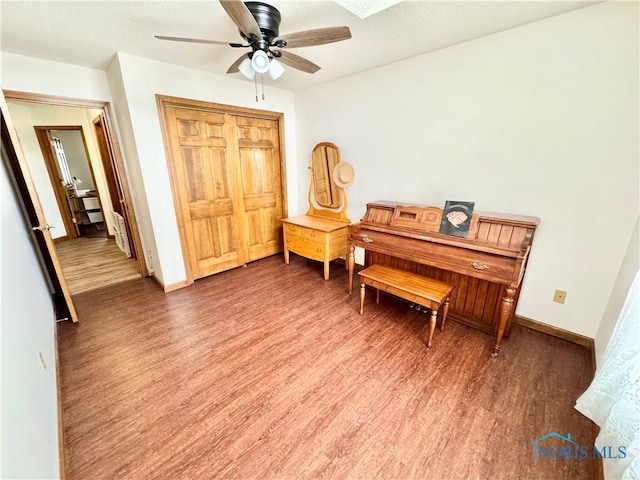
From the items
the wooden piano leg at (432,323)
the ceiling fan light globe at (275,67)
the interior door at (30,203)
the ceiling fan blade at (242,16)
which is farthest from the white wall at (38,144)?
the wooden piano leg at (432,323)

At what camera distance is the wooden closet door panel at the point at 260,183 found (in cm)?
347

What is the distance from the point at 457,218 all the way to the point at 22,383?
2.67 meters

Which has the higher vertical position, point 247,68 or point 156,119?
point 247,68

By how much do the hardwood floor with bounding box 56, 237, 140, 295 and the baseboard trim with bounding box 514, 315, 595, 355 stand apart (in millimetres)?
4352

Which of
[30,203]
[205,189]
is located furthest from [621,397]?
[30,203]

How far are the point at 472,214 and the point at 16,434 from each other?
8.73ft

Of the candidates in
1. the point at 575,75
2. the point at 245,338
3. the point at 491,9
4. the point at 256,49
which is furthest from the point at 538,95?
the point at 245,338

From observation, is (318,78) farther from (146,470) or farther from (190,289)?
(146,470)

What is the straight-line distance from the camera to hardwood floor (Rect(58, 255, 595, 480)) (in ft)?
4.44

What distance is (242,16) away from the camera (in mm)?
1398

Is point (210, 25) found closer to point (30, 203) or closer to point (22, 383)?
point (30, 203)

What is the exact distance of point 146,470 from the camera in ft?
4.32

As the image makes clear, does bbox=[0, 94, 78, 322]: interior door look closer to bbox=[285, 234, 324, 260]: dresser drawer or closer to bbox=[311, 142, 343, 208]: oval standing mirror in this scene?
bbox=[285, 234, 324, 260]: dresser drawer

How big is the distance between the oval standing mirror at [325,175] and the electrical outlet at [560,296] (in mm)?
2313
